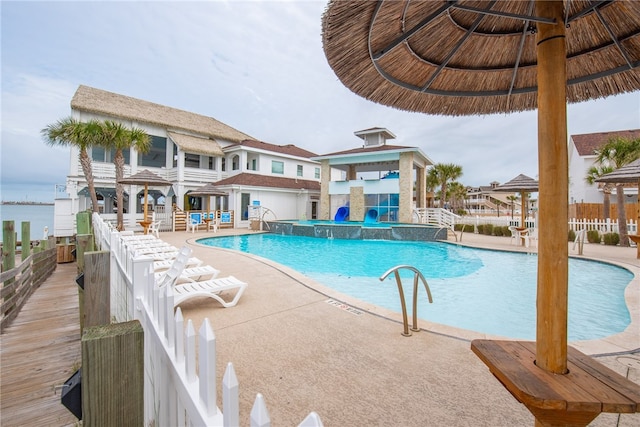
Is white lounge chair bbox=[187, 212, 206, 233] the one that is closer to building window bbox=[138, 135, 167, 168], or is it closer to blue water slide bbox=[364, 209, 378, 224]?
building window bbox=[138, 135, 167, 168]

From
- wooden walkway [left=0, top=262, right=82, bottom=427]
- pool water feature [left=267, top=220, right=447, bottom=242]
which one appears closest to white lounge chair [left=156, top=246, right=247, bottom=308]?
wooden walkway [left=0, top=262, right=82, bottom=427]

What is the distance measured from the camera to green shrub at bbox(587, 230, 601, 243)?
1391cm

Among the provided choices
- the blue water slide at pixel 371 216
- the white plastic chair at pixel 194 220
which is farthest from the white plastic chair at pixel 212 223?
the blue water slide at pixel 371 216

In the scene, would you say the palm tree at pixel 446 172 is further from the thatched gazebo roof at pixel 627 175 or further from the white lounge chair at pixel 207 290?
the white lounge chair at pixel 207 290

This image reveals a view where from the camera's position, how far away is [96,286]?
279 cm

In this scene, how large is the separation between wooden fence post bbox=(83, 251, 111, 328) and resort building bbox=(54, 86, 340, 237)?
17304 mm

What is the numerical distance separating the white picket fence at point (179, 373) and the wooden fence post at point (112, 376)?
15 cm

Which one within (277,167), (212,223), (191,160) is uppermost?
(191,160)

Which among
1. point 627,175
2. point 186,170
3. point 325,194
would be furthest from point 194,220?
point 627,175

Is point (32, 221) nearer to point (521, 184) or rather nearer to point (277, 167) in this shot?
point (277, 167)

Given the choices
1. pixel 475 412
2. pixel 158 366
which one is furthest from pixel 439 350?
pixel 158 366

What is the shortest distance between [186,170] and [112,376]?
22375 mm

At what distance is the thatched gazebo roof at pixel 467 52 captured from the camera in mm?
2143

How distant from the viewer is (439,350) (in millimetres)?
3139
